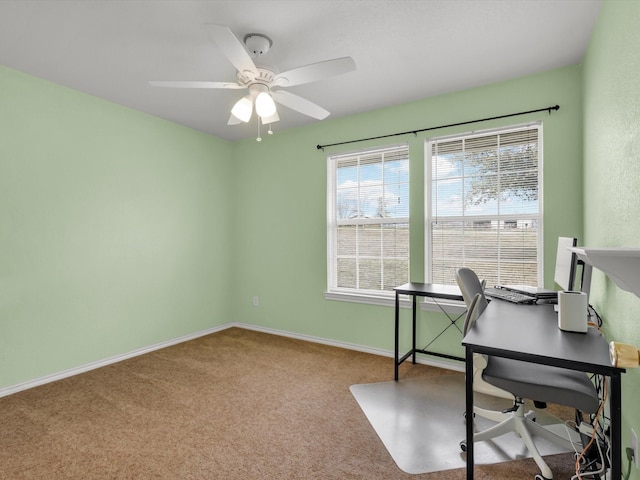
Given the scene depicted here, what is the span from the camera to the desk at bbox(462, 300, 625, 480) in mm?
1188

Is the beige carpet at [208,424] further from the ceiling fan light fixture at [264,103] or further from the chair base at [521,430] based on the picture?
the ceiling fan light fixture at [264,103]

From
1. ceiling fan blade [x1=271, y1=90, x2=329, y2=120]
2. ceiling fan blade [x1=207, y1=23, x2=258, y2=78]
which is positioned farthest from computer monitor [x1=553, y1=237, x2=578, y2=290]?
ceiling fan blade [x1=207, y1=23, x2=258, y2=78]

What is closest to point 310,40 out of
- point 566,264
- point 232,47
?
point 232,47

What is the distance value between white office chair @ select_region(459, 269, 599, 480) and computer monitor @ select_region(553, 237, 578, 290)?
1.66 ft

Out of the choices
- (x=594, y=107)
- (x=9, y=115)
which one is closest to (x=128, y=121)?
(x=9, y=115)

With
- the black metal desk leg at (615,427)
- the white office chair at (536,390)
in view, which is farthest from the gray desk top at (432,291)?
the black metal desk leg at (615,427)

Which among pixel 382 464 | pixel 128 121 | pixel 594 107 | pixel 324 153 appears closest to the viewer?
pixel 382 464

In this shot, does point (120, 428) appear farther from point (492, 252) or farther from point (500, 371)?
point (492, 252)

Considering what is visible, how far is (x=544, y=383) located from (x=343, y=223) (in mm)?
2563

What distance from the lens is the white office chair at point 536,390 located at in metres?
1.47

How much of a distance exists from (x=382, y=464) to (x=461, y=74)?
2877mm

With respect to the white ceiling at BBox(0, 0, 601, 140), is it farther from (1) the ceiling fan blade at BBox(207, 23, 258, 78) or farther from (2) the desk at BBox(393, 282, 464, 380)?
(2) the desk at BBox(393, 282, 464, 380)

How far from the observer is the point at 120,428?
2.19 meters

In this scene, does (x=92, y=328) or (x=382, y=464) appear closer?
(x=382, y=464)
